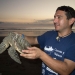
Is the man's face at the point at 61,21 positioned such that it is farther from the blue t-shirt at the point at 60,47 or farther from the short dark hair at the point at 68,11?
the blue t-shirt at the point at 60,47

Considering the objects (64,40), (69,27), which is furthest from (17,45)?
(69,27)

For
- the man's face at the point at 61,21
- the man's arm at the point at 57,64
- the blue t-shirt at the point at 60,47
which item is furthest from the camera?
the man's face at the point at 61,21

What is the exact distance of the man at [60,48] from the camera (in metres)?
2.20

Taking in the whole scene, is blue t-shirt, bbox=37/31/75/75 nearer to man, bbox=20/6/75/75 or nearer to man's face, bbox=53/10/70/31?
man, bbox=20/6/75/75

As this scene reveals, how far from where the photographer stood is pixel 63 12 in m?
2.65

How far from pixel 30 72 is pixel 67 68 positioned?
17.7 ft

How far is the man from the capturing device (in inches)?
86.7

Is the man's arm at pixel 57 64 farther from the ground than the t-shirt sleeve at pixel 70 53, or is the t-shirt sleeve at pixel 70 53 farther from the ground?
the t-shirt sleeve at pixel 70 53

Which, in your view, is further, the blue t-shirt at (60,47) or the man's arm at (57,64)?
the blue t-shirt at (60,47)

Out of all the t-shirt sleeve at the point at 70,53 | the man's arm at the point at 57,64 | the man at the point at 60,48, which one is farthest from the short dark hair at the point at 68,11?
the man's arm at the point at 57,64

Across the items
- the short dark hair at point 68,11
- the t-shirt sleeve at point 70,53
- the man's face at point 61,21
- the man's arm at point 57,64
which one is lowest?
the man's arm at point 57,64

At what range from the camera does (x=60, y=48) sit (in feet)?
8.29

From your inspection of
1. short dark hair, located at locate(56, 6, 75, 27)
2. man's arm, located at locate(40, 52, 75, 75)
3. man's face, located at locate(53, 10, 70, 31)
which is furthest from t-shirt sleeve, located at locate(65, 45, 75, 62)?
short dark hair, located at locate(56, 6, 75, 27)

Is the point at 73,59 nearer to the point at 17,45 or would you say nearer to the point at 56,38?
the point at 56,38
